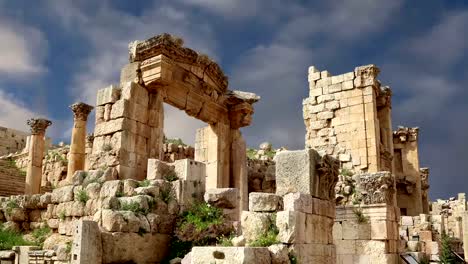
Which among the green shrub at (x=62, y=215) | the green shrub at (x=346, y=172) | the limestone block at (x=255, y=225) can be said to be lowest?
the limestone block at (x=255, y=225)

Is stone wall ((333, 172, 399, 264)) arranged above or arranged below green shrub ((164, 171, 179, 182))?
below

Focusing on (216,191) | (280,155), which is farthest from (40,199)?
(280,155)

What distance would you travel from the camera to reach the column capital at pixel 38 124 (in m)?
19.3

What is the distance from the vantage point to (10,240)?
10.2 meters

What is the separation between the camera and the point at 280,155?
807 cm

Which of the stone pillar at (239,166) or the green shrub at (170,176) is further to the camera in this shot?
the stone pillar at (239,166)

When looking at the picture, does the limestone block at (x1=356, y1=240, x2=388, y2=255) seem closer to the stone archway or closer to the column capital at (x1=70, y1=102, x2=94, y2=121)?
the stone archway

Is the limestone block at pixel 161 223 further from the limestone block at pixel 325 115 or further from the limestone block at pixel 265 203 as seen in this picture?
the limestone block at pixel 325 115

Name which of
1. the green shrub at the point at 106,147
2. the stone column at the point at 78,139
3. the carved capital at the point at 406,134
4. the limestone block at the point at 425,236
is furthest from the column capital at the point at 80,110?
the carved capital at the point at 406,134

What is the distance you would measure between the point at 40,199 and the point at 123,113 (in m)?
2.90

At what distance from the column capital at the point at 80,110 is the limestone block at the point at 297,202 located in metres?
11.6

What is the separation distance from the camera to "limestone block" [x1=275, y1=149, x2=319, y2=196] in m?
7.71

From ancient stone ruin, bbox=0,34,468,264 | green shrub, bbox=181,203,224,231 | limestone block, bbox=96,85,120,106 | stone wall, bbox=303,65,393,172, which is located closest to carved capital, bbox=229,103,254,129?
ancient stone ruin, bbox=0,34,468,264

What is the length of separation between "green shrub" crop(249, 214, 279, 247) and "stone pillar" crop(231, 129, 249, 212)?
7.00 metres
